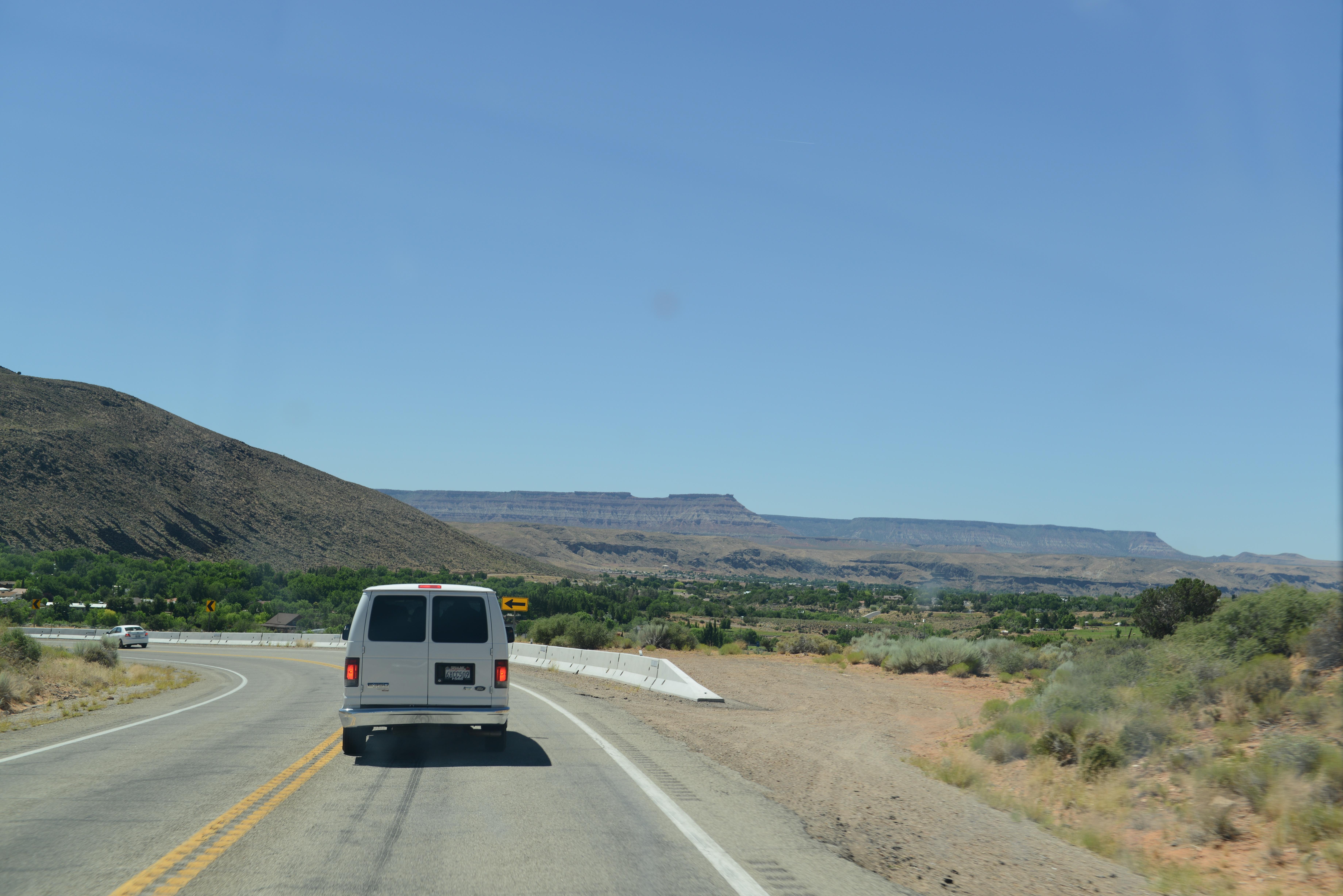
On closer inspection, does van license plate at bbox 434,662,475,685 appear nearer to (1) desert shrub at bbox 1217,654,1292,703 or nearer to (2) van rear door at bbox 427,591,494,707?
(2) van rear door at bbox 427,591,494,707

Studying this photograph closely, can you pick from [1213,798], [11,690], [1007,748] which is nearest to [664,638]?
[11,690]

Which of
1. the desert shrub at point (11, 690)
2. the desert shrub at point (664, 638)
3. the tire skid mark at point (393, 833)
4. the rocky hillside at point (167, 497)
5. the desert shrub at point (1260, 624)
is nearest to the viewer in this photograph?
the tire skid mark at point (393, 833)

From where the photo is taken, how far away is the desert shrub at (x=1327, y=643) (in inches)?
472

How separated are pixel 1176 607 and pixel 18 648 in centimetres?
2951

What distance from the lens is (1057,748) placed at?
1255cm

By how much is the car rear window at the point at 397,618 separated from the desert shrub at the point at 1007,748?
781 cm

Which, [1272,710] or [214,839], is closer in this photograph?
[214,839]

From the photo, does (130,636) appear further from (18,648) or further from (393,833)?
(393,833)

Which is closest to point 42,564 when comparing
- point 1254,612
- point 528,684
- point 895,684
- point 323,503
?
point 323,503

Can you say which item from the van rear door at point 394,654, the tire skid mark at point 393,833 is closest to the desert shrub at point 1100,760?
the tire skid mark at point 393,833

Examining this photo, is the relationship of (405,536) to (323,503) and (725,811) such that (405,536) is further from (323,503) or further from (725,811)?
(725,811)

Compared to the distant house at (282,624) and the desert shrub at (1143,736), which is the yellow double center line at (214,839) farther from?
the distant house at (282,624)

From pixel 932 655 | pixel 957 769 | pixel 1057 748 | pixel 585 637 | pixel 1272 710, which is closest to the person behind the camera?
pixel 1272 710

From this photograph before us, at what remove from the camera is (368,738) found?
1412 centimetres
